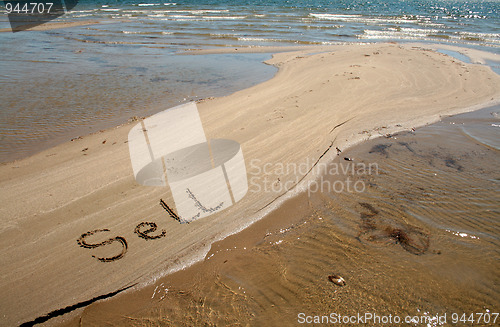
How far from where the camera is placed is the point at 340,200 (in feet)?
12.9

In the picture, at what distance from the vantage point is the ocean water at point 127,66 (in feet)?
21.6

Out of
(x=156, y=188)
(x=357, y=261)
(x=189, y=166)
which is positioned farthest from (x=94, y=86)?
(x=357, y=261)

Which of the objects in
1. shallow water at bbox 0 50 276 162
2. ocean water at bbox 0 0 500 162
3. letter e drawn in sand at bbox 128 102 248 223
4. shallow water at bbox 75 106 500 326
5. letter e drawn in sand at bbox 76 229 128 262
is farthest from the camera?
ocean water at bbox 0 0 500 162

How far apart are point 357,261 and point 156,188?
2.71 m

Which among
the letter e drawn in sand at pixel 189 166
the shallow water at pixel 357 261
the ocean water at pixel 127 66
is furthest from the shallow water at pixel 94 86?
the shallow water at pixel 357 261

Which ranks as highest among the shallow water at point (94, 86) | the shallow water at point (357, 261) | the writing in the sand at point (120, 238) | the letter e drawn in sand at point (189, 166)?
the shallow water at point (94, 86)

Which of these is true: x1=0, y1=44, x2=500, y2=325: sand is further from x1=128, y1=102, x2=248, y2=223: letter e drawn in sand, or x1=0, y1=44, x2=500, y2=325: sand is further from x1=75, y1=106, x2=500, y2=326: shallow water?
x1=75, y1=106, x2=500, y2=326: shallow water

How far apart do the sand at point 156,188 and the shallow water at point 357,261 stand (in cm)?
33

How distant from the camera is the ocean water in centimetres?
657

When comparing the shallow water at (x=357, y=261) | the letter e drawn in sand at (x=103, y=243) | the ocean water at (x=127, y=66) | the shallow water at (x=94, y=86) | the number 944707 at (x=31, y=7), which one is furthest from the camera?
the number 944707 at (x=31, y=7)

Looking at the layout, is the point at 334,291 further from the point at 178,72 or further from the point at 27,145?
the point at 178,72

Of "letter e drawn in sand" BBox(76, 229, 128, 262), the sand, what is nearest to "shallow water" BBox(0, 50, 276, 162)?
the sand

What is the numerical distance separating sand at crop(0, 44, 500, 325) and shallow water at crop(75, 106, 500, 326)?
13.0 inches

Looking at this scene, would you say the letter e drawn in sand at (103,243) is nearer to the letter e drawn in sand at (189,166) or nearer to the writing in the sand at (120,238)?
the writing in the sand at (120,238)
